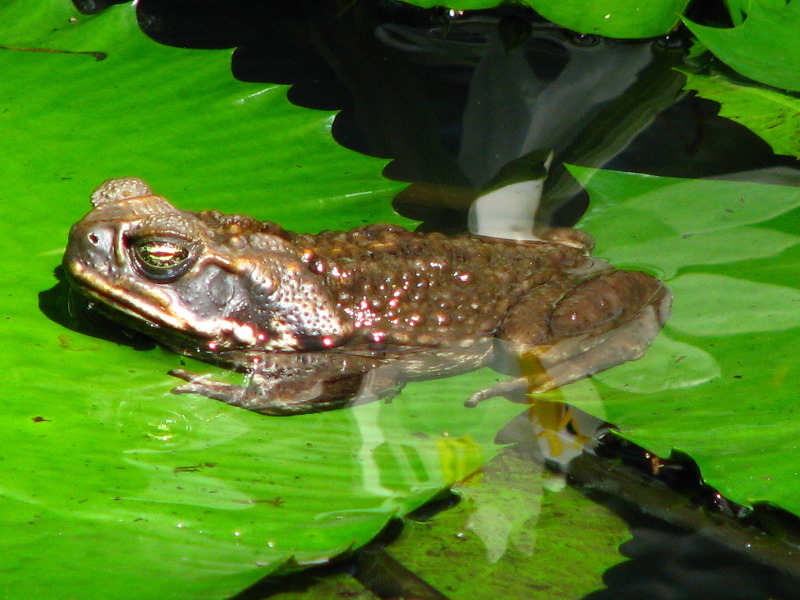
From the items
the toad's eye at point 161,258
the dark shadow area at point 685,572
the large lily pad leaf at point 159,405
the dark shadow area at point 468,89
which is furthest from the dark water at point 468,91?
the dark shadow area at point 685,572

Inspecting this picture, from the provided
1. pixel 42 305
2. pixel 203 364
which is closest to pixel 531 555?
pixel 203 364

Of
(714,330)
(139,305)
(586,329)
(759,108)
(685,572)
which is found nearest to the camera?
(685,572)

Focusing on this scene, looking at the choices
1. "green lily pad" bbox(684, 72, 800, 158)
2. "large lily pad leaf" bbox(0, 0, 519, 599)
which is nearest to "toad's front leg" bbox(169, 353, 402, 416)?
"large lily pad leaf" bbox(0, 0, 519, 599)

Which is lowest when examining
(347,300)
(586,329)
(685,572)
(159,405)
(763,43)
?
(685,572)

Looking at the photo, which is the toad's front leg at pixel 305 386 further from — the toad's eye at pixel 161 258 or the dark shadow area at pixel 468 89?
the dark shadow area at pixel 468 89

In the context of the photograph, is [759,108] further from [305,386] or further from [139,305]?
[139,305]

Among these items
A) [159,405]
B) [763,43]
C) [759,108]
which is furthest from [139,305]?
[759,108]

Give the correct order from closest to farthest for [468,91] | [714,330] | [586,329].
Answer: [714,330], [586,329], [468,91]
